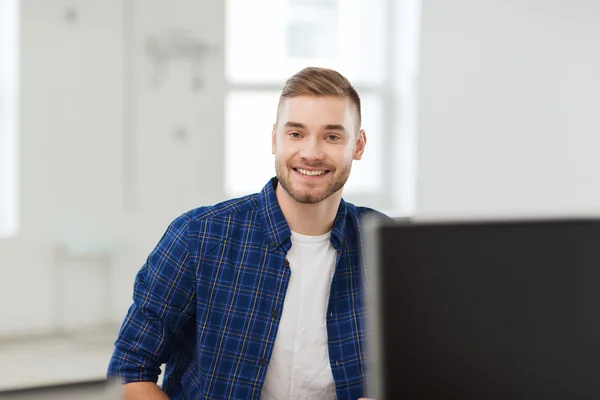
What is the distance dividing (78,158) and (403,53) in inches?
92.6

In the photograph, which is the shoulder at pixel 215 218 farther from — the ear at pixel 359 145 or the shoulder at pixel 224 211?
the ear at pixel 359 145

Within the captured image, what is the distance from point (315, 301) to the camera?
167cm

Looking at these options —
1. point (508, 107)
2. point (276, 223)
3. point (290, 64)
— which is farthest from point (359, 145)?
point (508, 107)

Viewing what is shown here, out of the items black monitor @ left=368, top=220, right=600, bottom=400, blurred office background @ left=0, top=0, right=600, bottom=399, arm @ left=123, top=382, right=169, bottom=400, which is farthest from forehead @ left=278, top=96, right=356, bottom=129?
blurred office background @ left=0, top=0, right=600, bottom=399

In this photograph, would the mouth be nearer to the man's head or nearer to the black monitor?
the man's head

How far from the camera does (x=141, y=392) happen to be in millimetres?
1563

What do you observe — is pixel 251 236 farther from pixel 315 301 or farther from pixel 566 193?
pixel 566 193

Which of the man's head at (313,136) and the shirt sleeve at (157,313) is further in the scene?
the man's head at (313,136)

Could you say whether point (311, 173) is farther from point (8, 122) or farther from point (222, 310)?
point (8, 122)

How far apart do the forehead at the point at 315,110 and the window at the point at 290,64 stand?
3160 millimetres

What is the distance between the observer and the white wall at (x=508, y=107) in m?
5.25

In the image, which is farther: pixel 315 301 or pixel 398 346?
pixel 315 301

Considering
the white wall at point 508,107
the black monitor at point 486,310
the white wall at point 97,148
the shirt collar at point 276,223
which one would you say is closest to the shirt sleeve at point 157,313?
Result: the shirt collar at point 276,223

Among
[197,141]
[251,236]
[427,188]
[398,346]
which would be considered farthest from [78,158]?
[398,346]
